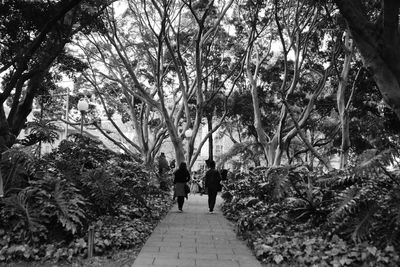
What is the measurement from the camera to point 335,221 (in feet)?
21.3

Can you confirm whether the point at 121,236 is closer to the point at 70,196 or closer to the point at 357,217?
the point at 70,196

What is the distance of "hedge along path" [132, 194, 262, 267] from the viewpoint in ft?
19.4

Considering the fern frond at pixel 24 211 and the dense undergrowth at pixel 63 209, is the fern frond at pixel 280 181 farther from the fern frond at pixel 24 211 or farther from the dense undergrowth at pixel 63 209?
the fern frond at pixel 24 211

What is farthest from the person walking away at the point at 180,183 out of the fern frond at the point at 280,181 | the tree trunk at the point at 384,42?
the tree trunk at the point at 384,42

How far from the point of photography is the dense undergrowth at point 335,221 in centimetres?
550

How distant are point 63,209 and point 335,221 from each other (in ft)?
13.5

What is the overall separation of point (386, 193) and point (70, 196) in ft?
16.4

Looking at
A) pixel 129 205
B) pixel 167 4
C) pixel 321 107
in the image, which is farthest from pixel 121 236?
pixel 321 107

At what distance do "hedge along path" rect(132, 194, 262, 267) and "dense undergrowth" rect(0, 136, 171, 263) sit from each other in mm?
384

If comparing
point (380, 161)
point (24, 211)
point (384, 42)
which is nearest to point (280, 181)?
point (380, 161)

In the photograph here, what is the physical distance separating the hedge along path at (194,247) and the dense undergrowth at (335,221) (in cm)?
31

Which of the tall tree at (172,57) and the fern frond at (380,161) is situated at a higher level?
the tall tree at (172,57)

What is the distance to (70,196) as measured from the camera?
23.4 ft

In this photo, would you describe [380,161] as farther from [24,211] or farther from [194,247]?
[24,211]
